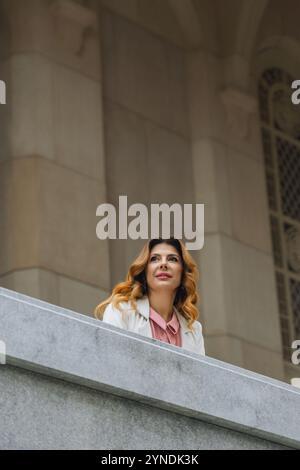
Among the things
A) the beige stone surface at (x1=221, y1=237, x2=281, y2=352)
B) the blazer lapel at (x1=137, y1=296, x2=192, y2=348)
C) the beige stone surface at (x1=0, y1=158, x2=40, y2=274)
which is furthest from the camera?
the beige stone surface at (x1=221, y1=237, x2=281, y2=352)

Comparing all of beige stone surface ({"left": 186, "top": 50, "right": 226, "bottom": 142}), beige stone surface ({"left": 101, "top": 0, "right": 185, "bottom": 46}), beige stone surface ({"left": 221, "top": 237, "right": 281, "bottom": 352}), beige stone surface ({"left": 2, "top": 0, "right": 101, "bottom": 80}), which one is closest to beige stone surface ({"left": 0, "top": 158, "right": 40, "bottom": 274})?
beige stone surface ({"left": 2, "top": 0, "right": 101, "bottom": 80})

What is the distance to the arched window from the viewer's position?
59.0 ft

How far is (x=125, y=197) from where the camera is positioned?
1577cm

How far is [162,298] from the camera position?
8523mm

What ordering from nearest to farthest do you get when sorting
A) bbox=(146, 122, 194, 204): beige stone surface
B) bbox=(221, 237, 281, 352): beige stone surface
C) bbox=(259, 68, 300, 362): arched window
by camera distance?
bbox=(146, 122, 194, 204): beige stone surface < bbox=(221, 237, 281, 352): beige stone surface < bbox=(259, 68, 300, 362): arched window

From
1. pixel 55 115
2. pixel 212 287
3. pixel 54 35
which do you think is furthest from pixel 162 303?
pixel 212 287

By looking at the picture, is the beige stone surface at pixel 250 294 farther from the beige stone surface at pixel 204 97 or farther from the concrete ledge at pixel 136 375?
the concrete ledge at pixel 136 375

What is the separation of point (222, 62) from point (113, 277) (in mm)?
4157

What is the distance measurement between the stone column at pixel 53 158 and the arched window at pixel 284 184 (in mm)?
3764

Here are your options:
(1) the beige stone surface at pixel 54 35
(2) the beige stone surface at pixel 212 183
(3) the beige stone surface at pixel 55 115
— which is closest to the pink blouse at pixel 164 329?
(3) the beige stone surface at pixel 55 115

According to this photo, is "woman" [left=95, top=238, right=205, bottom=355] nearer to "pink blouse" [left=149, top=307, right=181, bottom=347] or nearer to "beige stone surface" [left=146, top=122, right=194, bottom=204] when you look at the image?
"pink blouse" [left=149, top=307, right=181, bottom=347]

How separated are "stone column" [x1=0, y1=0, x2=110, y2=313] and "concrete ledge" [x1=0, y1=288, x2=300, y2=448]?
627 cm

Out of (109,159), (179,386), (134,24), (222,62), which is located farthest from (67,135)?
(179,386)

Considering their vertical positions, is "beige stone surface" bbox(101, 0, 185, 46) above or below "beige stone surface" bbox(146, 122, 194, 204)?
above
